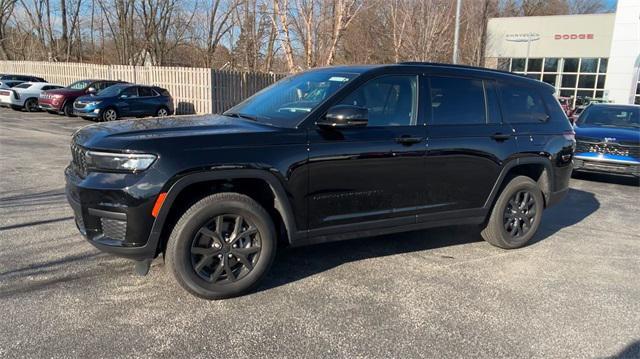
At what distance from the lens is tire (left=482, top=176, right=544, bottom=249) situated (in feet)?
17.3

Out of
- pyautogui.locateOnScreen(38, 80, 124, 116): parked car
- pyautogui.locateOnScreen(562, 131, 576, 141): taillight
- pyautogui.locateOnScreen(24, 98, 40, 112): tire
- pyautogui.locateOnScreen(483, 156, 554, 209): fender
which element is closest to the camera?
pyautogui.locateOnScreen(483, 156, 554, 209): fender

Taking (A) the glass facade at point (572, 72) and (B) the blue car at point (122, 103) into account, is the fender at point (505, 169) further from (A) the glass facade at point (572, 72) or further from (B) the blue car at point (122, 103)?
(A) the glass facade at point (572, 72)

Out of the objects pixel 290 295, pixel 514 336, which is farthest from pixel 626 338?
pixel 290 295

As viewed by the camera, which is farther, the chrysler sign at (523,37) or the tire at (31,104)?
the chrysler sign at (523,37)

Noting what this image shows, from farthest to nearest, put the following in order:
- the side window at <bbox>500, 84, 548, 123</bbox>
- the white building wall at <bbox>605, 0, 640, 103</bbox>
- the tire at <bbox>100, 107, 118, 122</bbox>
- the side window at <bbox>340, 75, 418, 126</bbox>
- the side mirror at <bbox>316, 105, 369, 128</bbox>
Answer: the white building wall at <bbox>605, 0, 640, 103</bbox> → the tire at <bbox>100, 107, 118, 122</bbox> → the side window at <bbox>500, 84, 548, 123</bbox> → the side window at <bbox>340, 75, 418, 126</bbox> → the side mirror at <bbox>316, 105, 369, 128</bbox>

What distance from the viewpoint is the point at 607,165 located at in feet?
31.2

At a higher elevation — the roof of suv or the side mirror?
the roof of suv

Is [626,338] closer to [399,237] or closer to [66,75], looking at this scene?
[399,237]

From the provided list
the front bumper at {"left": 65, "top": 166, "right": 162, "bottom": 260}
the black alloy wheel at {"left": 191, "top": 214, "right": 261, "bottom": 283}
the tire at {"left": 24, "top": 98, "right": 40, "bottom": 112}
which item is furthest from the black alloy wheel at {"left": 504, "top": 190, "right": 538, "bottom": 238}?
the tire at {"left": 24, "top": 98, "right": 40, "bottom": 112}

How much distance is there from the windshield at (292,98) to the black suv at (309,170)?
2 cm

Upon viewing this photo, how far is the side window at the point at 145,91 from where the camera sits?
18.6 metres

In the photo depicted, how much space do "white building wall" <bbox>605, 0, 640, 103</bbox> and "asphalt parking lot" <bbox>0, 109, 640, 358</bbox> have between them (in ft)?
99.3

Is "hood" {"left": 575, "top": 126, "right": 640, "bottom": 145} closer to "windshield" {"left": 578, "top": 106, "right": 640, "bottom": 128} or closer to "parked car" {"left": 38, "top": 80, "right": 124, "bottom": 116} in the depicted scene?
"windshield" {"left": 578, "top": 106, "right": 640, "bottom": 128}

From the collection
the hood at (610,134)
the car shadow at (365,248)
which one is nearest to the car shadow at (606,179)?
the hood at (610,134)
